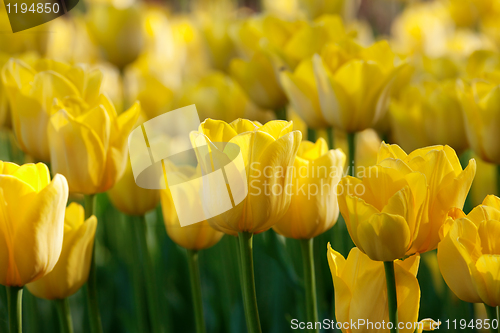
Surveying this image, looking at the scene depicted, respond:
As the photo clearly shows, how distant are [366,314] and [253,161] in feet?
0.45

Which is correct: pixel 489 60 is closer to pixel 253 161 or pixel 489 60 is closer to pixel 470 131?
pixel 470 131

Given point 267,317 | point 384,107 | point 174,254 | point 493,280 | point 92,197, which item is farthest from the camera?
point 174,254

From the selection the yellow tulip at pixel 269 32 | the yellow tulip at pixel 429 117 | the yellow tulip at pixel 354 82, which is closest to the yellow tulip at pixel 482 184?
the yellow tulip at pixel 429 117

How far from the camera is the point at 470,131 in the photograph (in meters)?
0.55

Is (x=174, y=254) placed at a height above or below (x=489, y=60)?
below

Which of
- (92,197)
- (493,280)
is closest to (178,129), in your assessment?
(92,197)

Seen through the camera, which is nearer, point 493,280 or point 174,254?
point 493,280

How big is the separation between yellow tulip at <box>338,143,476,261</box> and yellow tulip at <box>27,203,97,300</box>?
235 millimetres

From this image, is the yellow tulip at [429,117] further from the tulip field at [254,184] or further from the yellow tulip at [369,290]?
the yellow tulip at [369,290]

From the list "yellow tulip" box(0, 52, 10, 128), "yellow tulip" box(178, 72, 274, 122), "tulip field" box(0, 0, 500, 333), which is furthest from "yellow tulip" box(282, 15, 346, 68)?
"yellow tulip" box(0, 52, 10, 128)

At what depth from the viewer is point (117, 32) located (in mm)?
860

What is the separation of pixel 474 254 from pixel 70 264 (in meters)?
0.34

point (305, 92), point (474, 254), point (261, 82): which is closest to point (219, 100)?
point (261, 82)

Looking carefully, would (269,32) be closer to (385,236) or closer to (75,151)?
(75,151)
